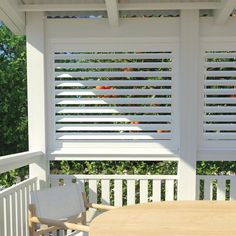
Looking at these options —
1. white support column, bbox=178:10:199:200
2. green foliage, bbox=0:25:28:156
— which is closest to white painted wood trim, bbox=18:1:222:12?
white support column, bbox=178:10:199:200

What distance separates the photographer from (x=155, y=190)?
3727mm

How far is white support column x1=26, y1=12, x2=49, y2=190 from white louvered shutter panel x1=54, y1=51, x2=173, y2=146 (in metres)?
0.16

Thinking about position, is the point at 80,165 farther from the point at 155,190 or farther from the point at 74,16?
the point at 74,16

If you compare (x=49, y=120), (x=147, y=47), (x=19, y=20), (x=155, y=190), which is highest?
(x=19, y=20)

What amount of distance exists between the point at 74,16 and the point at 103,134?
130 centimetres

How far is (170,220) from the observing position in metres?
2.11

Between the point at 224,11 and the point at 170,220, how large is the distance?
2039 mm

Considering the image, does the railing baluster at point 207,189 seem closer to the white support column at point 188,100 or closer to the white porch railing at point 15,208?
the white support column at point 188,100

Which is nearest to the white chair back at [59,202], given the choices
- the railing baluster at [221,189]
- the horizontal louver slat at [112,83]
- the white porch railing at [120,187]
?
the white porch railing at [120,187]

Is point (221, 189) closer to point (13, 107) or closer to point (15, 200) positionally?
point (15, 200)

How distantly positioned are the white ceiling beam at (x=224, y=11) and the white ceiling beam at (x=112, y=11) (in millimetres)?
946

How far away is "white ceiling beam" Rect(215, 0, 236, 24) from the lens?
309cm

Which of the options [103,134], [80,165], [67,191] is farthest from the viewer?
[80,165]

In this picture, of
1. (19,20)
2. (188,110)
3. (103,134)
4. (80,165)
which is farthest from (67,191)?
(80,165)
